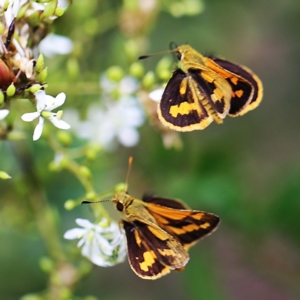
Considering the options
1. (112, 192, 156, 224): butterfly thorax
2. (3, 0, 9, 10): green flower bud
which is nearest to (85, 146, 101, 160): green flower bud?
(112, 192, 156, 224): butterfly thorax

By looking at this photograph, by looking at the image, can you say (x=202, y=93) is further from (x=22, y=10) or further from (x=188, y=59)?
(x=22, y=10)

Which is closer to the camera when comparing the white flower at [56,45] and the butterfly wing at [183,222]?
the butterfly wing at [183,222]

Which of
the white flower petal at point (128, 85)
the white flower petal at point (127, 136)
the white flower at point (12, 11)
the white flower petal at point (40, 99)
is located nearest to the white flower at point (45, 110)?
the white flower petal at point (40, 99)

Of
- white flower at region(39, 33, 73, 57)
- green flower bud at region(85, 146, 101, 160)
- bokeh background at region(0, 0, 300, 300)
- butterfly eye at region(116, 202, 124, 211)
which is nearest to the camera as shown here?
butterfly eye at region(116, 202, 124, 211)

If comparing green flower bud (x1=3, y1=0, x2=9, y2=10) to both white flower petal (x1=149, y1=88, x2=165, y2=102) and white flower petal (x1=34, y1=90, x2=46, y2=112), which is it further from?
white flower petal (x1=149, y1=88, x2=165, y2=102)

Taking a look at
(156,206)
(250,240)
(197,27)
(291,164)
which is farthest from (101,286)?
(156,206)

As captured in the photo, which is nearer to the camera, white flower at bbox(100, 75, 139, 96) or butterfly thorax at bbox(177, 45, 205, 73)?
butterfly thorax at bbox(177, 45, 205, 73)

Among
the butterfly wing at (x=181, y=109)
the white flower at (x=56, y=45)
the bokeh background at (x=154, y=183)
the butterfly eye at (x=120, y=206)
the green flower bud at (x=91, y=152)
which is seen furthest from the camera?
the bokeh background at (x=154, y=183)

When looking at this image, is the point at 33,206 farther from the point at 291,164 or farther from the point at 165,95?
the point at 291,164

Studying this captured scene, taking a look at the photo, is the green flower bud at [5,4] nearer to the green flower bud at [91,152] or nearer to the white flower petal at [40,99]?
the white flower petal at [40,99]
